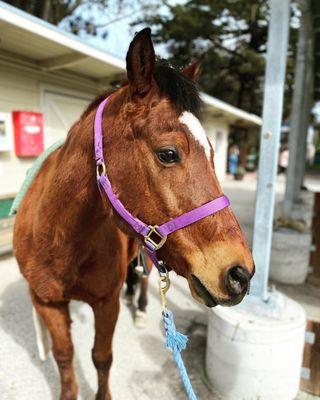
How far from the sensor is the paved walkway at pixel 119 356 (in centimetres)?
217

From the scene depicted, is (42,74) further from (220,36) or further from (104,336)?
(220,36)

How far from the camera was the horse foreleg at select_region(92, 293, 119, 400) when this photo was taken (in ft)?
5.86

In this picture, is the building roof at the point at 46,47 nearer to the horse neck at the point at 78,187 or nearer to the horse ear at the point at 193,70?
the horse ear at the point at 193,70

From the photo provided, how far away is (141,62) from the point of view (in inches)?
42.1

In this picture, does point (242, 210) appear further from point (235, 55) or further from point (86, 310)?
point (235, 55)

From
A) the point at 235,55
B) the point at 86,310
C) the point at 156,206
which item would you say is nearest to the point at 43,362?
the point at 86,310

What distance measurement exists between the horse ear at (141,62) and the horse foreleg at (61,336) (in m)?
1.36

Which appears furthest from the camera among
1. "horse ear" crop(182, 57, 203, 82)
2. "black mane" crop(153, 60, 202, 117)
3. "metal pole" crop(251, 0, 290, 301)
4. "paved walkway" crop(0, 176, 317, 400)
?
"paved walkway" crop(0, 176, 317, 400)

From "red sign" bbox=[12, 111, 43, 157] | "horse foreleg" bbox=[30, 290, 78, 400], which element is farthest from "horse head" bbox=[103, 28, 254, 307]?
"red sign" bbox=[12, 111, 43, 157]

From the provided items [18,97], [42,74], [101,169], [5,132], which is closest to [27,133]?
[5,132]

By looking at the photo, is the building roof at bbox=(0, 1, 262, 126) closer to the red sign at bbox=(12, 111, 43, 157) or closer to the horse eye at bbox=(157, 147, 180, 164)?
the red sign at bbox=(12, 111, 43, 157)

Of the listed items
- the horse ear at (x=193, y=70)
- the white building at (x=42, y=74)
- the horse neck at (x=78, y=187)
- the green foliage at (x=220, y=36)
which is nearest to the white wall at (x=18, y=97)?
the white building at (x=42, y=74)

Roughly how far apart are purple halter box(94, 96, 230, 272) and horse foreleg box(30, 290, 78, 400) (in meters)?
0.99

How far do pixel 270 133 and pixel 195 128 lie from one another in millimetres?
1225
